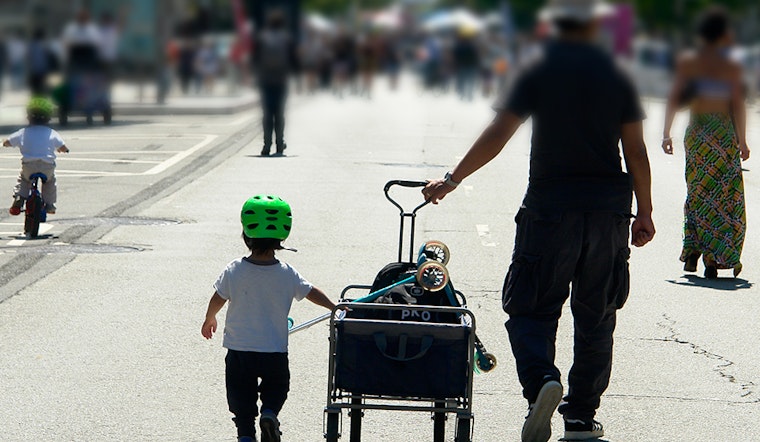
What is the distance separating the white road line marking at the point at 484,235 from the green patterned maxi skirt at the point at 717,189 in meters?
2.03

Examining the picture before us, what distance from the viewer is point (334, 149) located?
2261 centimetres

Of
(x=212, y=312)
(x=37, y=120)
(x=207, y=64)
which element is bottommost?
(x=212, y=312)

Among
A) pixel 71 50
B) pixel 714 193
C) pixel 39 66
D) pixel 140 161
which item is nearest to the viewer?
pixel 714 193

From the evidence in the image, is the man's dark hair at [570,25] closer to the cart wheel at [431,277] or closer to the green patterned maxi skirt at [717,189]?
the cart wheel at [431,277]

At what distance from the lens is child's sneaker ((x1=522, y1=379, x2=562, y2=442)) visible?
19.4 feet

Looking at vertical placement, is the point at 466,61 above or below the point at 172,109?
above

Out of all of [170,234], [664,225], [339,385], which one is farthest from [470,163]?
[664,225]

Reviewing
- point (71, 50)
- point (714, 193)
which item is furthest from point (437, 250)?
point (71, 50)

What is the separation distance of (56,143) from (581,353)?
7.55 m

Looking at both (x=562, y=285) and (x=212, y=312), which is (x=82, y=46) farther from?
(x=562, y=285)

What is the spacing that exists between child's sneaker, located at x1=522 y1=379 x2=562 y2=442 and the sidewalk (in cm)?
2596

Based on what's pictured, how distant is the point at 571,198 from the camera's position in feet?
19.9

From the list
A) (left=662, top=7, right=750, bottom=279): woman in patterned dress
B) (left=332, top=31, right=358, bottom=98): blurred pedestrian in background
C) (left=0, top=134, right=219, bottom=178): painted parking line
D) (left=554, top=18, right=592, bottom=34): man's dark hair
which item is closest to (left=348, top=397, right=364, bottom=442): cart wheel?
(left=554, top=18, right=592, bottom=34): man's dark hair

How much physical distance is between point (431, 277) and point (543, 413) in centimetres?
77
